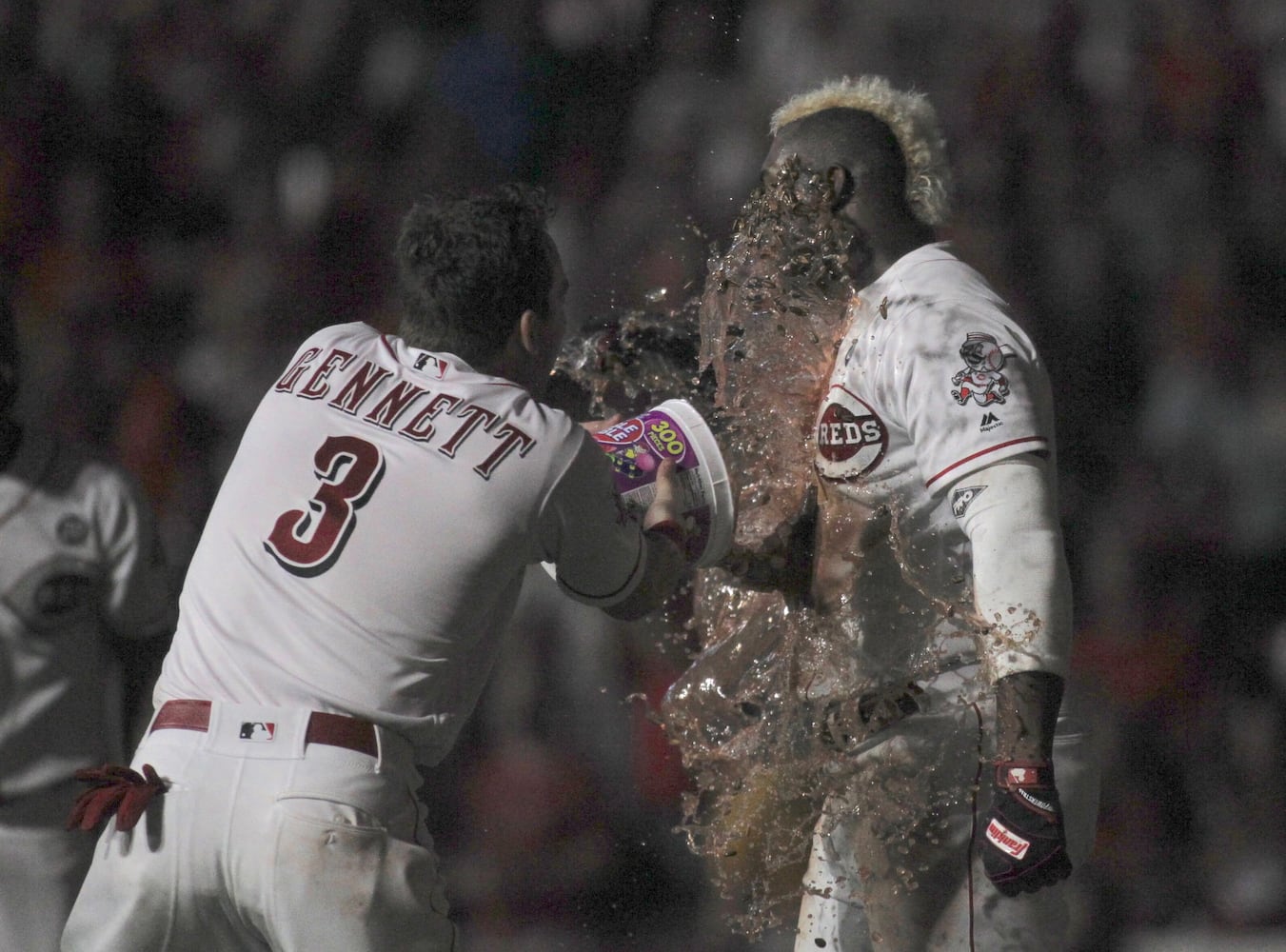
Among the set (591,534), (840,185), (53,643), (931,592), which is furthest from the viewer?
(53,643)

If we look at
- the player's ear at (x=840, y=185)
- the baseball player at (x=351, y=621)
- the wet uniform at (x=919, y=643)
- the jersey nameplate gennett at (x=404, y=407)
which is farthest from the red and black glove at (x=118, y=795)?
the player's ear at (x=840, y=185)

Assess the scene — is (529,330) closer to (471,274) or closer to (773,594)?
(471,274)

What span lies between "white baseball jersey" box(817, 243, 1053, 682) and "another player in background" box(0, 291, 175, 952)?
1438 mm

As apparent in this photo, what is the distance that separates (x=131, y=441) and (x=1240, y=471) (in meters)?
2.79

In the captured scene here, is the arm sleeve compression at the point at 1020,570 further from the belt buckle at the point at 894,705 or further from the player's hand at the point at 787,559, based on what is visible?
the player's hand at the point at 787,559

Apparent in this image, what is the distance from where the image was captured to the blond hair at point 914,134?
2.19 metres

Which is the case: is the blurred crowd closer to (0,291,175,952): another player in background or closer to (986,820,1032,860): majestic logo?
(0,291,175,952): another player in background

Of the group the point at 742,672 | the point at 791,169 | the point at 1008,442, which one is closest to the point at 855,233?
the point at 791,169

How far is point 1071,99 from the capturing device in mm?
4141

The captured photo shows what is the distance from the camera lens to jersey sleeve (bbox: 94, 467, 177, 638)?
2.77 m

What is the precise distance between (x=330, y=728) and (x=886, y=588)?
0.78m

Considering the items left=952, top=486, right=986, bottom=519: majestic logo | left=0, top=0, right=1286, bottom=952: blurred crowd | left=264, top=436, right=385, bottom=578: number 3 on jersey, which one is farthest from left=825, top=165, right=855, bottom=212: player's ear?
left=0, top=0, right=1286, bottom=952: blurred crowd

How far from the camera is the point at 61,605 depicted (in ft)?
8.87

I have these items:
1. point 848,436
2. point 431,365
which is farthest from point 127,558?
point 848,436
